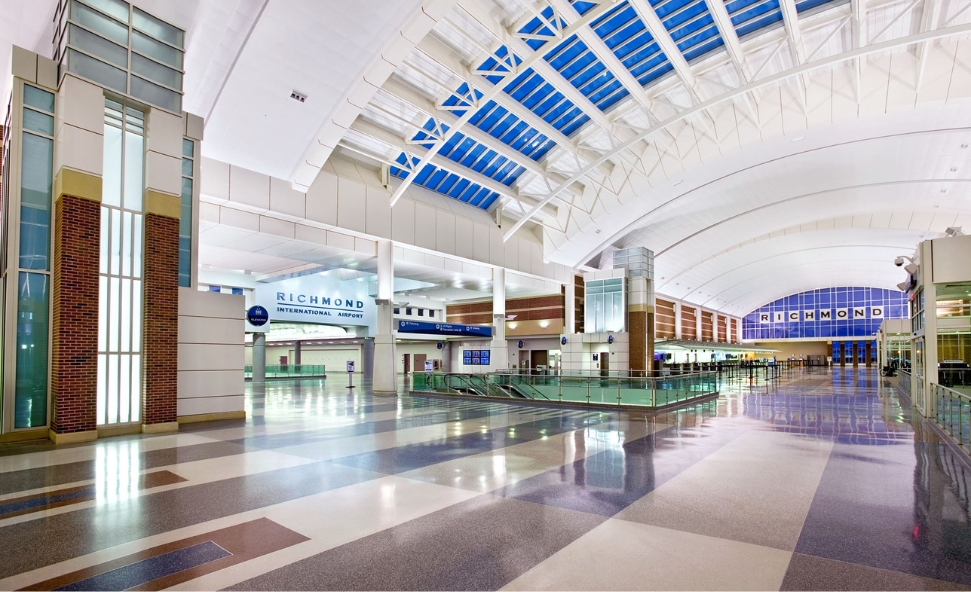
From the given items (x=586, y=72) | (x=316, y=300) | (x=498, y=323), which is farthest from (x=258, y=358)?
(x=586, y=72)

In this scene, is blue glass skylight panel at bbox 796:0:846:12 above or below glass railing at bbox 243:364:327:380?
above

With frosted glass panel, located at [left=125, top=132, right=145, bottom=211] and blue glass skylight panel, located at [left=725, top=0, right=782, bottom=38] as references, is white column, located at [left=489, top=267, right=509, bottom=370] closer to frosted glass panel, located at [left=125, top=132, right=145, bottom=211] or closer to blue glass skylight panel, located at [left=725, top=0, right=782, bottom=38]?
blue glass skylight panel, located at [left=725, top=0, right=782, bottom=38]

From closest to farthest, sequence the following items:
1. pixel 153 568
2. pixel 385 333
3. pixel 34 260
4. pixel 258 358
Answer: pixel 153 568, pixel 34 260, pixel 385 333, pixel 258 358

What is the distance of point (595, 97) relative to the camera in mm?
22359

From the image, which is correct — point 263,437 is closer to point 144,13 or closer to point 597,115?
point 144,13

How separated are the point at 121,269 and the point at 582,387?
12.7m

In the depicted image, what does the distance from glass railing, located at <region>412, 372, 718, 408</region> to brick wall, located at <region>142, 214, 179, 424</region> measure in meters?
10.4

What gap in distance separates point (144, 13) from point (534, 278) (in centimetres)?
2507

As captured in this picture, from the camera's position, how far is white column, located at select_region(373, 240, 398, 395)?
22328 mm

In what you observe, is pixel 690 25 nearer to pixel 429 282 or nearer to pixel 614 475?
pixel 614 475

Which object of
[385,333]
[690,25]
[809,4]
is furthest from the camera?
[385,333]

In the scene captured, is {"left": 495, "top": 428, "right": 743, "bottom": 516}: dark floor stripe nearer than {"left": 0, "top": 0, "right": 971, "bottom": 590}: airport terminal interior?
No

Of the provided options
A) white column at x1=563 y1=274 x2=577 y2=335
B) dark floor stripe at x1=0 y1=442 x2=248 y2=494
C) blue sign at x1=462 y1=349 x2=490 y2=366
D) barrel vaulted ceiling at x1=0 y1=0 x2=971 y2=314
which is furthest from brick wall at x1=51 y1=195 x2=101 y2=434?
white column at x1=563 y1=274 x2=577 y2=335

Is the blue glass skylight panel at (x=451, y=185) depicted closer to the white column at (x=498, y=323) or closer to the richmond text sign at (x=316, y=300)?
the white column at (x=498, y=323)
